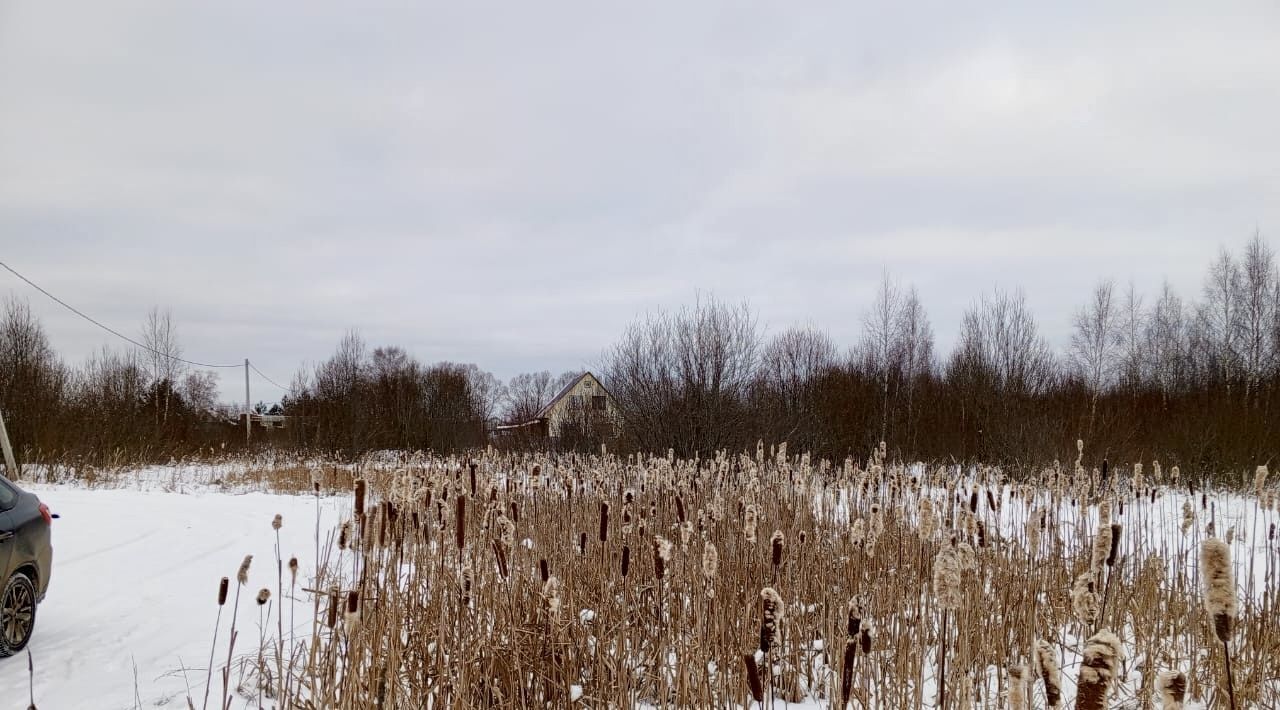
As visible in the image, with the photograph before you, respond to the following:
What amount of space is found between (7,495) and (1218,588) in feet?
23.4

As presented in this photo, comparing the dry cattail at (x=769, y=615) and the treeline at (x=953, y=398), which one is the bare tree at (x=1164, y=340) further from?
the dry cattail at (x=769, y=615)

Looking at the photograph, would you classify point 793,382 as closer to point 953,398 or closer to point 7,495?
→ point 953,398

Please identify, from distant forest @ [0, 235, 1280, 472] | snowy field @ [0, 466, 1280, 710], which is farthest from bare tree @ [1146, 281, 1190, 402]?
snowy field @ [0, 466, 1280, 710]

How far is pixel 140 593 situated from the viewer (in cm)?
677

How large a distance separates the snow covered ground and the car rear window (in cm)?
→ 104

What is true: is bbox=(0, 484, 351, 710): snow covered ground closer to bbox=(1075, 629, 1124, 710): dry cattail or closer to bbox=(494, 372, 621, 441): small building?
bbox=(1075, 629, 1124, 710): dry cattail

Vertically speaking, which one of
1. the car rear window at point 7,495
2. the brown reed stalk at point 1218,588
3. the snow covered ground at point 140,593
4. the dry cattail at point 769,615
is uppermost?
the brown reed stalk at point 1218,588

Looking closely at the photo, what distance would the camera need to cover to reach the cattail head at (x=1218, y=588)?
130 cm

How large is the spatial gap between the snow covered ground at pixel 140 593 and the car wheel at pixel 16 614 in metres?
0.12

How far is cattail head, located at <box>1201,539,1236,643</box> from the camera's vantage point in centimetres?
130

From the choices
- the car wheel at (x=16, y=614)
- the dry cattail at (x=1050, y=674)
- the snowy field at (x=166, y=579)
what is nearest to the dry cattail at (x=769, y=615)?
the dry cattail at (x=1050, y=674)

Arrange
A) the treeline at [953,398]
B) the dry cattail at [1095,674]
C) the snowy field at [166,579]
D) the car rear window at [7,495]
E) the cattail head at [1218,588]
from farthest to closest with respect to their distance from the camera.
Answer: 1. the treeline at [953,398]
2. the car rear window at [7,495]
3. the snowy field at [166,579]
4. the cattail head at [1218,588]
5. the dry cattail at [1095,674]

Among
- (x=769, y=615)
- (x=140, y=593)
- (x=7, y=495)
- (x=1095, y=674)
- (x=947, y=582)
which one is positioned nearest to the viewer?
(x=1095, y=674)

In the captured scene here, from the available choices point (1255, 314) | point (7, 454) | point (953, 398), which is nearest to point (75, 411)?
point (7, 454)
